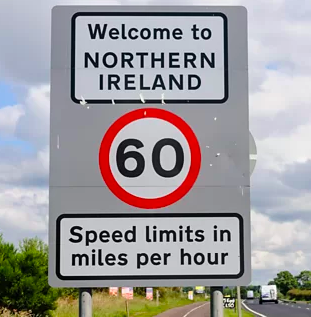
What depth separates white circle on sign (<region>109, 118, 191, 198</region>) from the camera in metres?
3.11

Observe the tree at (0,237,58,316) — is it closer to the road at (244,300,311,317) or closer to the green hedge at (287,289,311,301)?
the road at (244,300,311,317)

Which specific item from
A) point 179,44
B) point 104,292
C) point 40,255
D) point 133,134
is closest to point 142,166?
point 133,134

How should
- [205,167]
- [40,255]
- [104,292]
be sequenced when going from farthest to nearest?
[104,292], [40,255], [205,167]

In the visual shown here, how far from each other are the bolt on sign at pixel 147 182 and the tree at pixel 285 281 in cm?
18290

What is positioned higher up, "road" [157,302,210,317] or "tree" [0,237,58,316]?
"tree" [0,237,58,316]

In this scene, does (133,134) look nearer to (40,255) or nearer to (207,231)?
(207,231)

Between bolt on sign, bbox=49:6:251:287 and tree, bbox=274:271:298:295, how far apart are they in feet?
600

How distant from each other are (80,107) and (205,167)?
65 centimetres

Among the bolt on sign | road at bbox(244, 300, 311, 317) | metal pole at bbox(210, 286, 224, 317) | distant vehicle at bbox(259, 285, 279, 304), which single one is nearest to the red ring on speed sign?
the bolt on sign

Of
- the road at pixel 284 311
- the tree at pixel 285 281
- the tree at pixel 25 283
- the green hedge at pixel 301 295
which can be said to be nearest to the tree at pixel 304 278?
the tree at pixel 285 281

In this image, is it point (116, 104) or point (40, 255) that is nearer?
point (116, 104)

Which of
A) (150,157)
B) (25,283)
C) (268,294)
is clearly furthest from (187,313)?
(150,157)

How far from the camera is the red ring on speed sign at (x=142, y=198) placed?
3096 mm

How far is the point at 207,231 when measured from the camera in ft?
10.3
